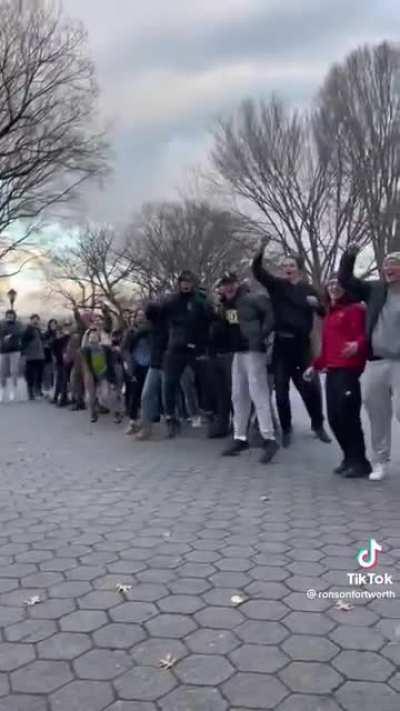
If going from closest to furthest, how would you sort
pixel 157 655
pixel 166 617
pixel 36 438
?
1. pixel 157 655
2. pixel 166 617
3. pixel 36 438

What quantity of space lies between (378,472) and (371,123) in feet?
85.7

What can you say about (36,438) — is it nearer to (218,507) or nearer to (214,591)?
(218,507)

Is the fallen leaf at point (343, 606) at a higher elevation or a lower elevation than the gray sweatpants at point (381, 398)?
lower

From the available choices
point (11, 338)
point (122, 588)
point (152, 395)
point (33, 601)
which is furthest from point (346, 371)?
point (11, 338)

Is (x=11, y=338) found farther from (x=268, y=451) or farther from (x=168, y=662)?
(x=168, y=662)

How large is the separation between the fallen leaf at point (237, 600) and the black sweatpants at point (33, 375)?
11.9m

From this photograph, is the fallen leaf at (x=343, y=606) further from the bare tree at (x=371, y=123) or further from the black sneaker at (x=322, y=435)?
the bare tree at (x=371, y=123)

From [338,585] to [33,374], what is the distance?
12232mm

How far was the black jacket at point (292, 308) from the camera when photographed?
280 inches

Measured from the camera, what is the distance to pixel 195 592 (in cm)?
362

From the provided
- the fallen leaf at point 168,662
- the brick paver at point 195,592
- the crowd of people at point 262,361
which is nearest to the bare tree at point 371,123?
the crowd of people at point 262,361

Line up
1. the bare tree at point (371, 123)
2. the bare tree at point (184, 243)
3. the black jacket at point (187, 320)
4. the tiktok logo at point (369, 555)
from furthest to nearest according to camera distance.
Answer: the bare tree at point (184, 243) → the bare tree at point (371, 123) → the black jacket at point (187, 320) → the tiktok logo at point (369, 555)

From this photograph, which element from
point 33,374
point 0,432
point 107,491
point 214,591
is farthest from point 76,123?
point 214,591

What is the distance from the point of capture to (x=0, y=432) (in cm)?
1013
